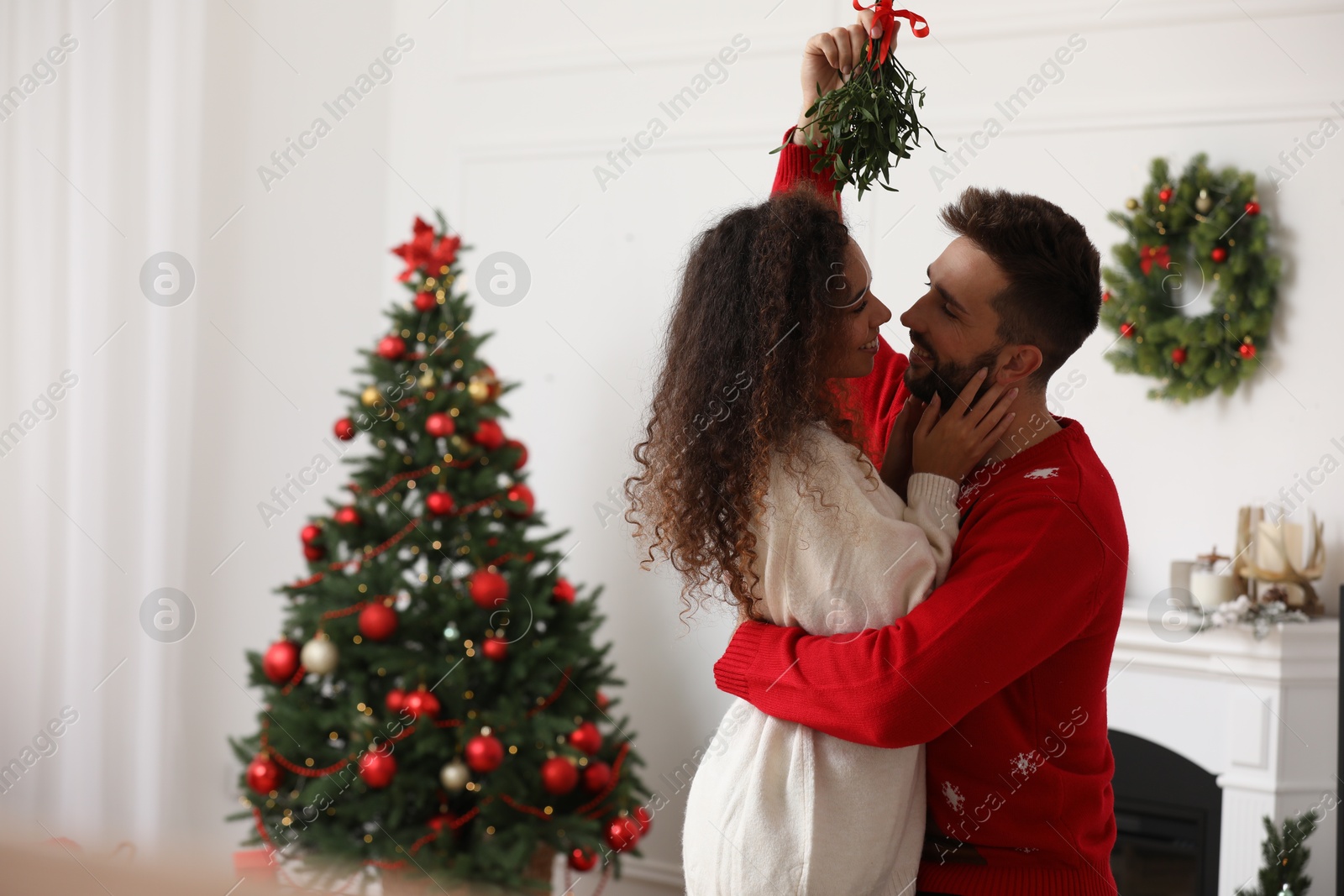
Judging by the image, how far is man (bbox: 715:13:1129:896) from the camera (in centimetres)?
125

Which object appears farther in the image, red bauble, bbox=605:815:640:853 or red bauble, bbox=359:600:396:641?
red bauble, bbox=605:815:640:853

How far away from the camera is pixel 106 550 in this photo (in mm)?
3891

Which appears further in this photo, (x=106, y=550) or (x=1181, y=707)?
(x=106, y=550)

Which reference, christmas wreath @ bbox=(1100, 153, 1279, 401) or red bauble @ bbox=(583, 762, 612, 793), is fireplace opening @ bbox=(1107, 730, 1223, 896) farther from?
red bauble @ bbox=(583, 762, 612, 793)

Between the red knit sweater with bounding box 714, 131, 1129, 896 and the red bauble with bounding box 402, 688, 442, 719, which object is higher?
the red knit sweater with bounding box 714, 131, 1129, 896

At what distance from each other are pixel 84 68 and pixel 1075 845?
3.88 meters

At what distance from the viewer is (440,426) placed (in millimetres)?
3238

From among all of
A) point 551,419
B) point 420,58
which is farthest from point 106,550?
point 420,58

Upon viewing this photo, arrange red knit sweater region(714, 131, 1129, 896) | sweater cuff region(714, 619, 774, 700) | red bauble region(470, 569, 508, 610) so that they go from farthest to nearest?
red bauble region(470, 569, 508, 610)
sweater cuff region(714, 619, 774, 700)
red knit sweater region(714, 131, 1129, 896)

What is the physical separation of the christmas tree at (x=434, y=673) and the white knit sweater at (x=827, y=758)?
6.27 feet

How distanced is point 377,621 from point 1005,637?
2220 mm

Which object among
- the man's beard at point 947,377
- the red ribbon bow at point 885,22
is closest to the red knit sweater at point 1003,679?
the man's beard at point 947,377

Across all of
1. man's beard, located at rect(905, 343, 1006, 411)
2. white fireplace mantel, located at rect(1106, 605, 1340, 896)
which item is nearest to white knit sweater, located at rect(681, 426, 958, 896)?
man's beard, located at rect(905, 343, 1006, 411)

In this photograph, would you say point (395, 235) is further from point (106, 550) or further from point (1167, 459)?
point (1167, 459)
